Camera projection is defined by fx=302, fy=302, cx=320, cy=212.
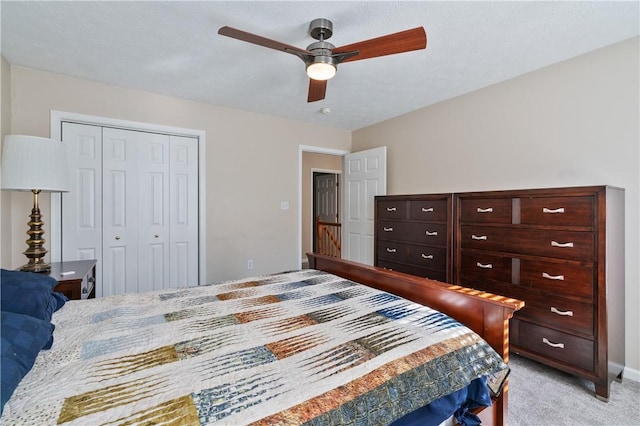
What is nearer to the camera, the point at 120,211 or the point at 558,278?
the point at 558,278

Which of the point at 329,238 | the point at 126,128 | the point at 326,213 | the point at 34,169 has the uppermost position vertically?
the point at 126,128

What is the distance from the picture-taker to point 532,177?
271 cm

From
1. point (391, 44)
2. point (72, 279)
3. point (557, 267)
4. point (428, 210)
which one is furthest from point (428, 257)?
point (72, 279)

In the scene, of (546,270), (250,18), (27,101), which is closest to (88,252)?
(27,101)

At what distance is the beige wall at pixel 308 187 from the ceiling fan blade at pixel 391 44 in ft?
14.9

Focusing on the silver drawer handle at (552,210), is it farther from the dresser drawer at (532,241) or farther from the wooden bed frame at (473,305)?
the wooden bed frame at (473,305)

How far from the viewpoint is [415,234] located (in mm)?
3264

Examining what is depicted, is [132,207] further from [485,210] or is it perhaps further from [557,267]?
[557,267]

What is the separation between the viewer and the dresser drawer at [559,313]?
2014 millimetres

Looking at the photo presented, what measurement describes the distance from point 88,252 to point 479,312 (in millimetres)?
3428

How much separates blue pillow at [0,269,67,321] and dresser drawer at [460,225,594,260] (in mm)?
2885

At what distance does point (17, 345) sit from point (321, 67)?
1911 mm

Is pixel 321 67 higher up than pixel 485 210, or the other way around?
pixel 321 67

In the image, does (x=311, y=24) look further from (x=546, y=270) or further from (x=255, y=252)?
(x=255, y=252)
